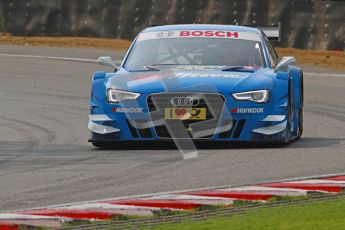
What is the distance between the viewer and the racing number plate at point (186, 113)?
13.0 meters

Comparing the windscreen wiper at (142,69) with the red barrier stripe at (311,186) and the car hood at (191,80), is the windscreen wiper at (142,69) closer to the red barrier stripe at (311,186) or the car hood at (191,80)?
the car hood at (191,80)

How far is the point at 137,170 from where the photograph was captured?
11305mm

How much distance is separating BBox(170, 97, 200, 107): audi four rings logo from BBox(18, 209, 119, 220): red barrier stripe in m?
4.41

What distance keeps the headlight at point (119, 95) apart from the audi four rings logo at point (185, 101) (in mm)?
389

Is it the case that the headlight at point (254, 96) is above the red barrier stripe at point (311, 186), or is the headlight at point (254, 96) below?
below

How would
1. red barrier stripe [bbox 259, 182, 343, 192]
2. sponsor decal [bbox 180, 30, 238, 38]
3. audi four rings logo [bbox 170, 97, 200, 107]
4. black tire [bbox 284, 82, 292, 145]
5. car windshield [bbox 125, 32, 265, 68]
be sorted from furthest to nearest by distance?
sponsor decal [bbox 180, 30, 238, 38], car windshield [bbox 125, 32, 265, 68], black tire [bbox 284, 82, 292, 145], audi four rings logo [bbox 170, 97, 200, 107], red barrier stripe [bbox 259, 182, 343, 192]

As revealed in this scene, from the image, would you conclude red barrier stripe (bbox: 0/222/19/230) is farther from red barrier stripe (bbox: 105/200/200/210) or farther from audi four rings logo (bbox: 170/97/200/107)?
audi four rings logo (bbox: 170/97/200/107)

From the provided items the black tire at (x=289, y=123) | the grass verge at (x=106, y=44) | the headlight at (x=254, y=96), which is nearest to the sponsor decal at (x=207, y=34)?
the black tire at (x=289, y=123)

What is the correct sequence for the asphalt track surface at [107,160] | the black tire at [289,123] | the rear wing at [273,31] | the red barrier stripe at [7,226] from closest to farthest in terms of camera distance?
the red barrier stripe at [7,226] → the asphalt track surface at [107,160] → the black tire at [289,123] → the rear wing at [273,31]

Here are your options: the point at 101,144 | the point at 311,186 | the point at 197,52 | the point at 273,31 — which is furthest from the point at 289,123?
the point at 273,31

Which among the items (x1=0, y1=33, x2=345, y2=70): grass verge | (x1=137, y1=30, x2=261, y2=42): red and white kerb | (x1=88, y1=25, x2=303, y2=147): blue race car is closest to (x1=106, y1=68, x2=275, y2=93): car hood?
(x1=88, y1=25, x2=303, y2=147): blue race car

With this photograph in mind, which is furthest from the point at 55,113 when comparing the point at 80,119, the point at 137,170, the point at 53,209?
the point at 53,209

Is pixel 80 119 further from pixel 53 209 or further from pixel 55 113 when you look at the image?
pixel 53 209

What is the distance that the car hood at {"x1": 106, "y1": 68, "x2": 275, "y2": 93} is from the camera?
13125mm
